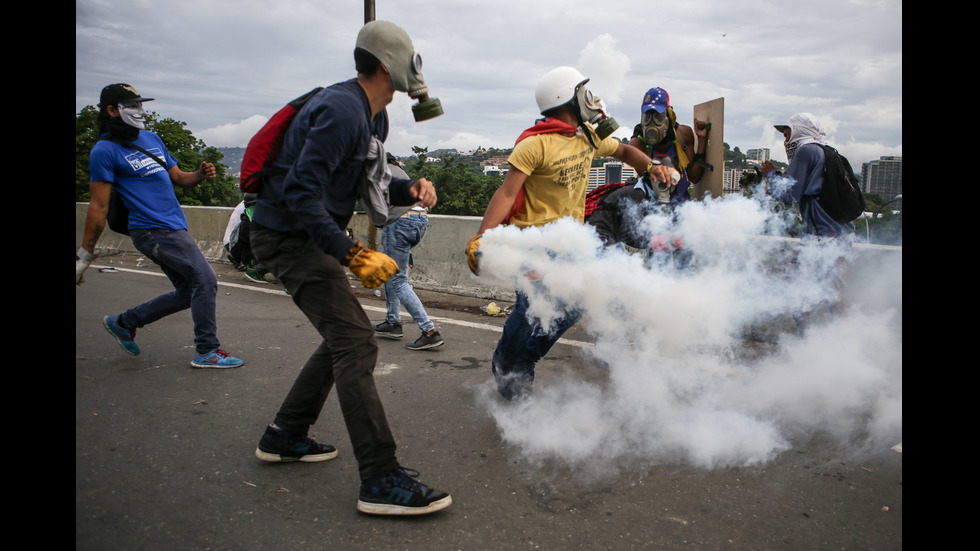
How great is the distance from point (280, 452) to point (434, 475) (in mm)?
756

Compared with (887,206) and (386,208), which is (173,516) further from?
(887,206)

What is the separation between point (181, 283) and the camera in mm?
4738

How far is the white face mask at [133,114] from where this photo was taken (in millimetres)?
4395

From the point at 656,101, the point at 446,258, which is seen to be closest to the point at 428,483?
the point at 656,101

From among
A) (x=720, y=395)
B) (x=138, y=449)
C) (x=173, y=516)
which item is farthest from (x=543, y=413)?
(x=138, y=449)

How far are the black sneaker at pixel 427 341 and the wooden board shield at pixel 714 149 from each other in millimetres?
2639

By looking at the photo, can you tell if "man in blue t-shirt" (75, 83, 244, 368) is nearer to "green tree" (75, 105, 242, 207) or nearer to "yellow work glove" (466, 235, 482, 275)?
"yellow work glove" (466, 235, 482, 275)

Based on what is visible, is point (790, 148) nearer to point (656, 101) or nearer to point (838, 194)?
point (838, 194)

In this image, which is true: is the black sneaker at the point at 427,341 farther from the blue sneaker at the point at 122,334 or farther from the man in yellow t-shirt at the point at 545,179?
the blue sneaker at the point at 122,334

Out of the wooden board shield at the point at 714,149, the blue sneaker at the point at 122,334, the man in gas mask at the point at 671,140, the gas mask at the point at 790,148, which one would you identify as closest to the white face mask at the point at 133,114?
the blue sneaker at the point at 122,334

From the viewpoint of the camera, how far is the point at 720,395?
3.79 metres

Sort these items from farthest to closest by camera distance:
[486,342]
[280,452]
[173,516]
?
[486,342], [280,452], [173,516]

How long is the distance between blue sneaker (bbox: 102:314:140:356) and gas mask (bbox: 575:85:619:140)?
3641 mm

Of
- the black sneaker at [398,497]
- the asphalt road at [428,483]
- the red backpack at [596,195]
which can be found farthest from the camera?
the red backpack at [596,195]
